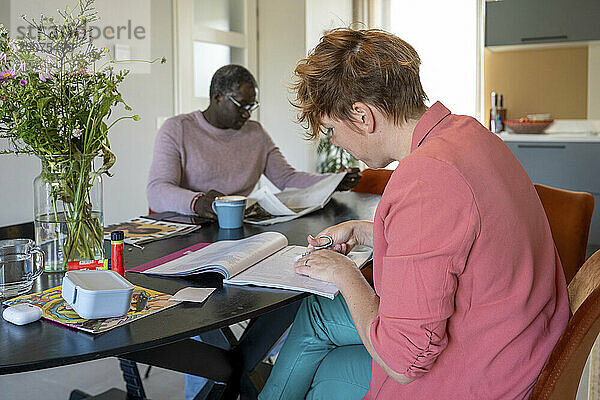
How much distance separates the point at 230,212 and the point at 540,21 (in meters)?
Result: 3.45

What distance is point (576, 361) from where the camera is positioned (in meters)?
1.08

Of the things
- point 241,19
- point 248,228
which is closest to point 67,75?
point 248,228

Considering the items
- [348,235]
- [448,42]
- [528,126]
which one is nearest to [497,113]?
[528,126]

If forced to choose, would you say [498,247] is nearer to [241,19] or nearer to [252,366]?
[252,366]

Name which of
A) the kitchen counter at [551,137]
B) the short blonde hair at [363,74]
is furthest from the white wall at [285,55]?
the short blonde hair at [363,74]

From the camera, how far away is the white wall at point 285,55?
4.72 m

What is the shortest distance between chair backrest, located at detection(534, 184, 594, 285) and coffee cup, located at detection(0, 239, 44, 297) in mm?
1470

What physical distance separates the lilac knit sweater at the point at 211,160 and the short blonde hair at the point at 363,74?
1.24 m

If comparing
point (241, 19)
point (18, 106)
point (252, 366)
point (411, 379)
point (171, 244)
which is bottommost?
point (252, 366)

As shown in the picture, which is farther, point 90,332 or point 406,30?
point 406,30

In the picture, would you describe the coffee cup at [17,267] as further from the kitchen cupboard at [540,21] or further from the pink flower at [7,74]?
the kitchen cupboard at [540,21]

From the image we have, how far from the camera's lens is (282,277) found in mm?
1419

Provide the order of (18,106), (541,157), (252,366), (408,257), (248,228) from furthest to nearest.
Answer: (541,157)
(248,228)
(252,366)
(18,106)
(408,257)

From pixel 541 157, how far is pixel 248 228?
304 centimetres
